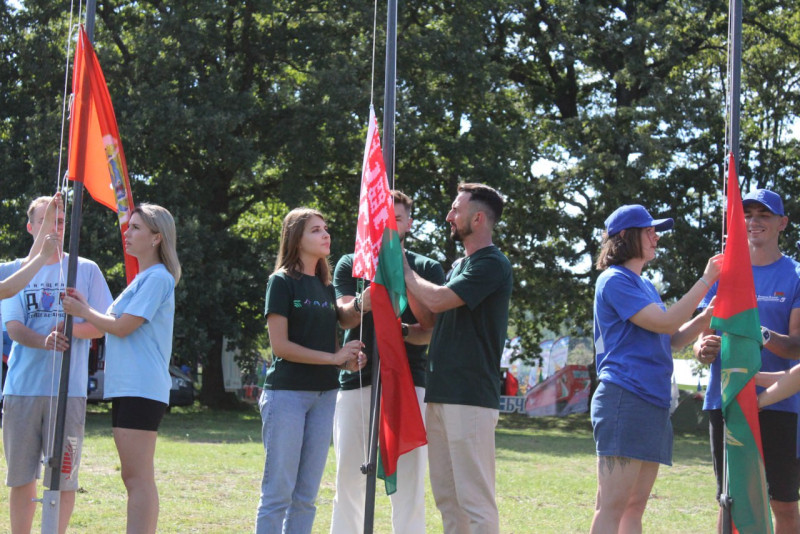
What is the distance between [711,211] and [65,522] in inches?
825

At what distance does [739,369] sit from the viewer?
416 cm

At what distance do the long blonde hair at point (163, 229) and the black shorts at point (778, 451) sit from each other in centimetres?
284

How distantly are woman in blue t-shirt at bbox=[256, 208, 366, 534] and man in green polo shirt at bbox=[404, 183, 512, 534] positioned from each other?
44 cm

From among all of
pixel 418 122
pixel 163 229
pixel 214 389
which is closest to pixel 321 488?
pixel 163 229

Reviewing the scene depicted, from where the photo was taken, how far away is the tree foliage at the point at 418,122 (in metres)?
19.5

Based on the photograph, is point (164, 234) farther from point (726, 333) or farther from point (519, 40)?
point (519, 40)

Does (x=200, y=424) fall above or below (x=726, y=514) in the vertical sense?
below

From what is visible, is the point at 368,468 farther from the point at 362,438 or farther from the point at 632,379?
the point at 632,379

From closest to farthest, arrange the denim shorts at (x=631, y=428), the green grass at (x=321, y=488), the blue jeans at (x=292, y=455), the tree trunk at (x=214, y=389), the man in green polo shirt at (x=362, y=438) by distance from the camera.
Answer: the denim shorts at (x=631, y=428) < the blue jeans at (x=292, y=455) < the man in green polo shirt at (x=362, y=438) < the green grass at (x=321, y=488) < the tree trunk at (x=214, y=389)

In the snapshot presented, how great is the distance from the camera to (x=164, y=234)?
480 centimetres

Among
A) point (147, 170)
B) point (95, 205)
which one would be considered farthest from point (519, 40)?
point (95, 205)

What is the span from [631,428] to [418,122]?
16.4m

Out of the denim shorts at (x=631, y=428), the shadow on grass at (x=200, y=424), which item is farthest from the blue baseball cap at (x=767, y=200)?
the shadow on grass at (x=200, y=424)

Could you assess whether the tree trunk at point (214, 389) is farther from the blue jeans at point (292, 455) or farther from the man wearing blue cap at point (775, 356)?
the man wearing blue cap at point (775, 356)
